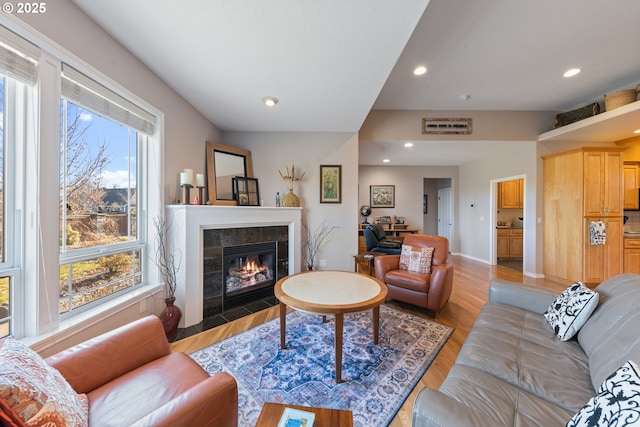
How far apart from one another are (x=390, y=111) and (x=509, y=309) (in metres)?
3.30

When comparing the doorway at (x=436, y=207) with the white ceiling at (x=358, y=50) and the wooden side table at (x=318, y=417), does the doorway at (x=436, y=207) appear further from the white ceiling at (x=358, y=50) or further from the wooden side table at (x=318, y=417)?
the wooden side table at (x=318, y=417)

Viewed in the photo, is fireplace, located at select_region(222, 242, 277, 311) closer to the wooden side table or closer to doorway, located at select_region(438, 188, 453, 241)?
the wooden side table

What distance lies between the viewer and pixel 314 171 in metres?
3.60

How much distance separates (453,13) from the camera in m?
1.84

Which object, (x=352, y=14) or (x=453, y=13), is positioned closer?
(x=352, y=14)

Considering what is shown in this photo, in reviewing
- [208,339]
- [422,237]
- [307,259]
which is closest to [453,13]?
[422,237]

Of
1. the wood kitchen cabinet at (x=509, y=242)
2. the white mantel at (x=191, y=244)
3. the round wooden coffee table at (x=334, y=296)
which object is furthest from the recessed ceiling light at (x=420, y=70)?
the wood kitchen cabinet at (x=509, y=242)

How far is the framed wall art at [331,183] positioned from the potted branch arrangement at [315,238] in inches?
16.6

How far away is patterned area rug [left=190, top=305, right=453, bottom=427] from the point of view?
1.39 m

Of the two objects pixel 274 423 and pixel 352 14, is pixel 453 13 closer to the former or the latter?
pixel 352 14

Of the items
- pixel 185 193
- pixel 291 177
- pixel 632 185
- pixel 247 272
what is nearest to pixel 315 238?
pixel 291 177

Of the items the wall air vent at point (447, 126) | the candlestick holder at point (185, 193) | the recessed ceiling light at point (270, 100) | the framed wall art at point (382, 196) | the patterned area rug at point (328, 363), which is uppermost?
the wall air vent at point (447, 126)

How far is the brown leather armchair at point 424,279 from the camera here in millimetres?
2455

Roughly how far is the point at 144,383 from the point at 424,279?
2482mm
